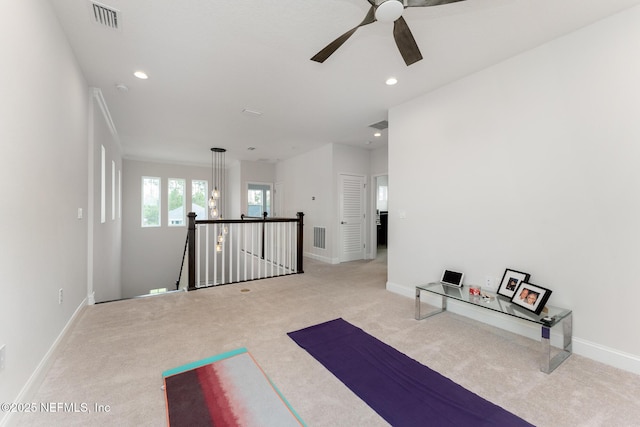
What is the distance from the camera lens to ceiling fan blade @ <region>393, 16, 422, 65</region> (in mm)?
1833

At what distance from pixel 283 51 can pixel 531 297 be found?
3283 millimetres

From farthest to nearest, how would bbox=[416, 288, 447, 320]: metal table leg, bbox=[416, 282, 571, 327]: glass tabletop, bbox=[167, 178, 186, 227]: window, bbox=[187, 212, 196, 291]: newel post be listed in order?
bbox=[167, 178, 186, 227]: window → bbox=[187, 212, 196, 291]: newel post → bbox=[416, 288, 447, 320]: metal table leg → bbox=[416, 282, 571, 327]: glass tabletop

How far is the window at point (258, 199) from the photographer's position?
829 cm

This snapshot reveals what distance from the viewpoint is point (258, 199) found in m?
8.50

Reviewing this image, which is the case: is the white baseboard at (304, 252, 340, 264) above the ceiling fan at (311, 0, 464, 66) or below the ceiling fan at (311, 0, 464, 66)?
below

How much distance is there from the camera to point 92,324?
105 inches

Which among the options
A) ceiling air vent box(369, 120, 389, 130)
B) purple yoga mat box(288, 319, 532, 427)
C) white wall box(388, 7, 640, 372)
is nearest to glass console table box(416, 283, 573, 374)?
white wall box(388, 7, 640, 372)

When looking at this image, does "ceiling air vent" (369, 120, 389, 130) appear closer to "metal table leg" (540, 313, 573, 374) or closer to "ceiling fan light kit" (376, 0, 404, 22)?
"ceiling fan light kit" (376, 0, 404, 22)

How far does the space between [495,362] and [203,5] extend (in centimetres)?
364

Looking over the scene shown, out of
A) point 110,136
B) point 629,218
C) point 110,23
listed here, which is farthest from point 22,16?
point 629,218

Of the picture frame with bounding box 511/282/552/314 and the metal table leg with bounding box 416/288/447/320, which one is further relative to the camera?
the metal table leg with bounding box 416/288/447/320

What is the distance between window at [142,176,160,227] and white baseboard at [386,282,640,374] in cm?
784

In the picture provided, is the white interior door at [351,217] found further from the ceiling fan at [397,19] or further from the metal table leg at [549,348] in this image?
the metal table leg at [549,348]

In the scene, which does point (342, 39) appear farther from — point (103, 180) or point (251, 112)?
point (103, 180)
